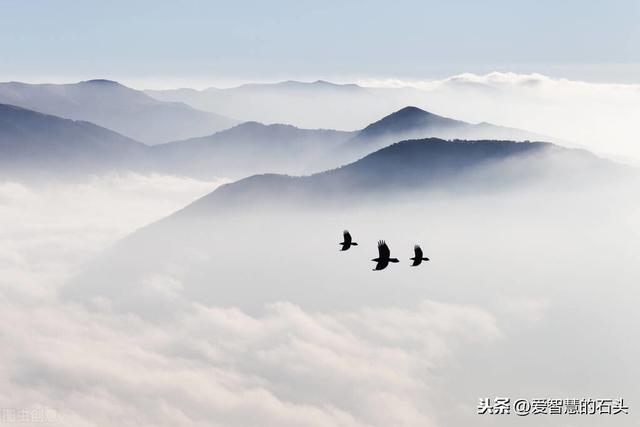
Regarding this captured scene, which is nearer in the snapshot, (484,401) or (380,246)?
(380,246)

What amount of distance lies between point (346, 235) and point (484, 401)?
255 ft

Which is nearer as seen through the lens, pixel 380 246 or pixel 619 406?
pixel 380 246

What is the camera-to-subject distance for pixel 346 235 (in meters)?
96.6

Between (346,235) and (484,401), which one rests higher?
(346,235)

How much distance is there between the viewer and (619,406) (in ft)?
542

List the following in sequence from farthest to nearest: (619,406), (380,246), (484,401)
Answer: (619,406) → (484,401) → (380,246)

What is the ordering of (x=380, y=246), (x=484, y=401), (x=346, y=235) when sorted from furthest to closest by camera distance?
(x=484, y=401)
(x=346, y=235)
(x=380, y=246)

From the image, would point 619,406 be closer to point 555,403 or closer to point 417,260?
point 555,403

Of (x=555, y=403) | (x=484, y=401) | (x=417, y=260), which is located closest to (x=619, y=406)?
(x=555, y=403)

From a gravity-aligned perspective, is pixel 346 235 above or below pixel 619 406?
above

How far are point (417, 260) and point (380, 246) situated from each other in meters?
5.47

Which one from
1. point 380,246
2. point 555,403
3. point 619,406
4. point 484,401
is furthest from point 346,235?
point 619,406

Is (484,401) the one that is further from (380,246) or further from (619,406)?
(380,246)

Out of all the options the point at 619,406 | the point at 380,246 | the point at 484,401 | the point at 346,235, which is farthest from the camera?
the point at 619,406
